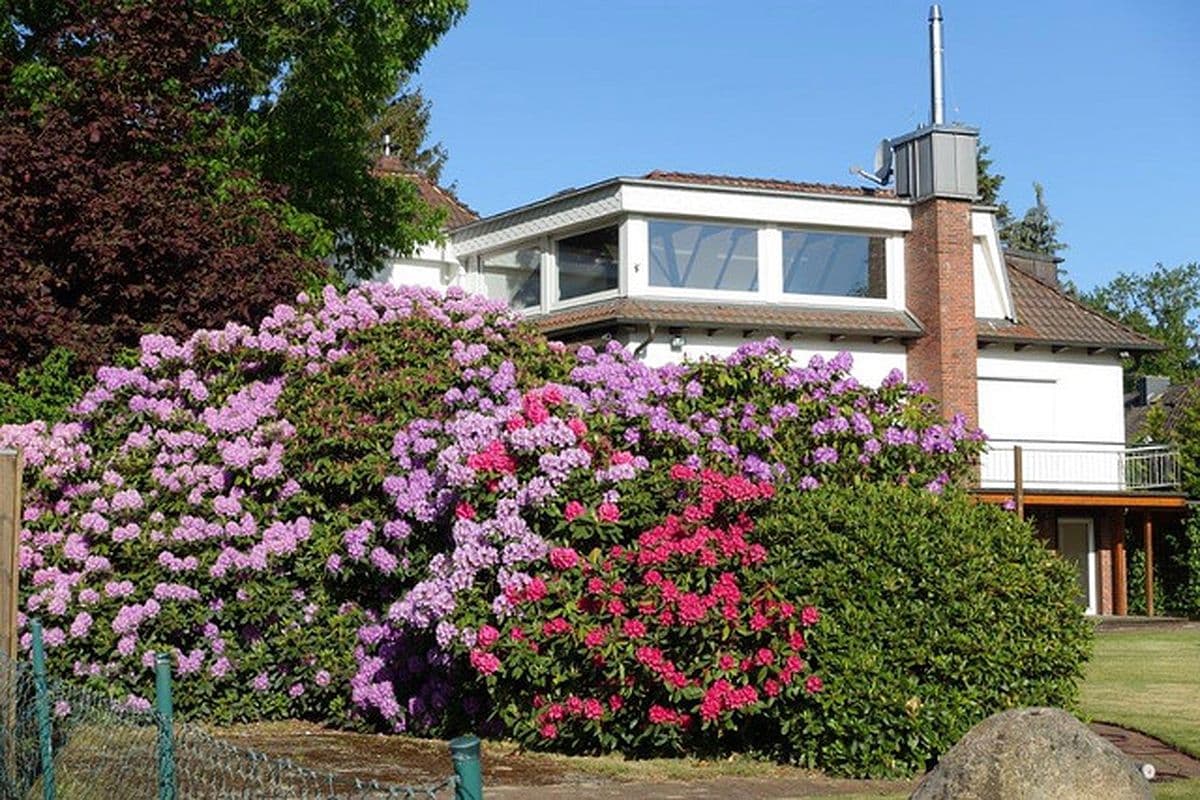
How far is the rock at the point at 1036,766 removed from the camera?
21.9 ft

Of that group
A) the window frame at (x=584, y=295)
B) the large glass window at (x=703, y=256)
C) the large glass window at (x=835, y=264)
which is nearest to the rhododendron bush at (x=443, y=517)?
the window frame at (x=584, y=295)

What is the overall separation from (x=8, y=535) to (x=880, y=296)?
2465cm

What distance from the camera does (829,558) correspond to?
10125 mm

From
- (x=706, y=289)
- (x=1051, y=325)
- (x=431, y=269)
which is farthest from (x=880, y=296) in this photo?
(x=431, y=269)

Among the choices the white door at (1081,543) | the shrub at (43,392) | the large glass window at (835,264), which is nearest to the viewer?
the shrub at (43,392)

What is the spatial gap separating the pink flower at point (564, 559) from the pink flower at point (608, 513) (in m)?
0.33

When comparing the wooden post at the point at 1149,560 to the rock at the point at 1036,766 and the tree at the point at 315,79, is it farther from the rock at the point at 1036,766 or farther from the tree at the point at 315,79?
the rock at the point at 1036,766

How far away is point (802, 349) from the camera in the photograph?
95.2ft

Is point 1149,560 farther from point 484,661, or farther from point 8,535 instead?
point 8,535

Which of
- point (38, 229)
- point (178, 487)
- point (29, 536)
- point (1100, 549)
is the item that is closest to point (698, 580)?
point (178, 487)

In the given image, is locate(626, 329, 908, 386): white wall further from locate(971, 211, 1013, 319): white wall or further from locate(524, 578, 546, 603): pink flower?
locate(524, 578, 546, 603): pink flower

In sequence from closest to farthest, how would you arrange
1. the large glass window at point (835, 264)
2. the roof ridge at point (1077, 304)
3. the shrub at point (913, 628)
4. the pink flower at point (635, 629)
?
the shrub at point (913, 628) → the pink flower at point (635, 629) → the large glass window at point (835, 264) → the roof ridge at point (1077, 304)

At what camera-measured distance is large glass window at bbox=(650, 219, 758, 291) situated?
94.0ft

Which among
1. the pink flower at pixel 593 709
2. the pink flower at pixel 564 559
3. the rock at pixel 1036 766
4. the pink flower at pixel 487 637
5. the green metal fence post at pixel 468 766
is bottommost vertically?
the pink flower at pixel 593 709
